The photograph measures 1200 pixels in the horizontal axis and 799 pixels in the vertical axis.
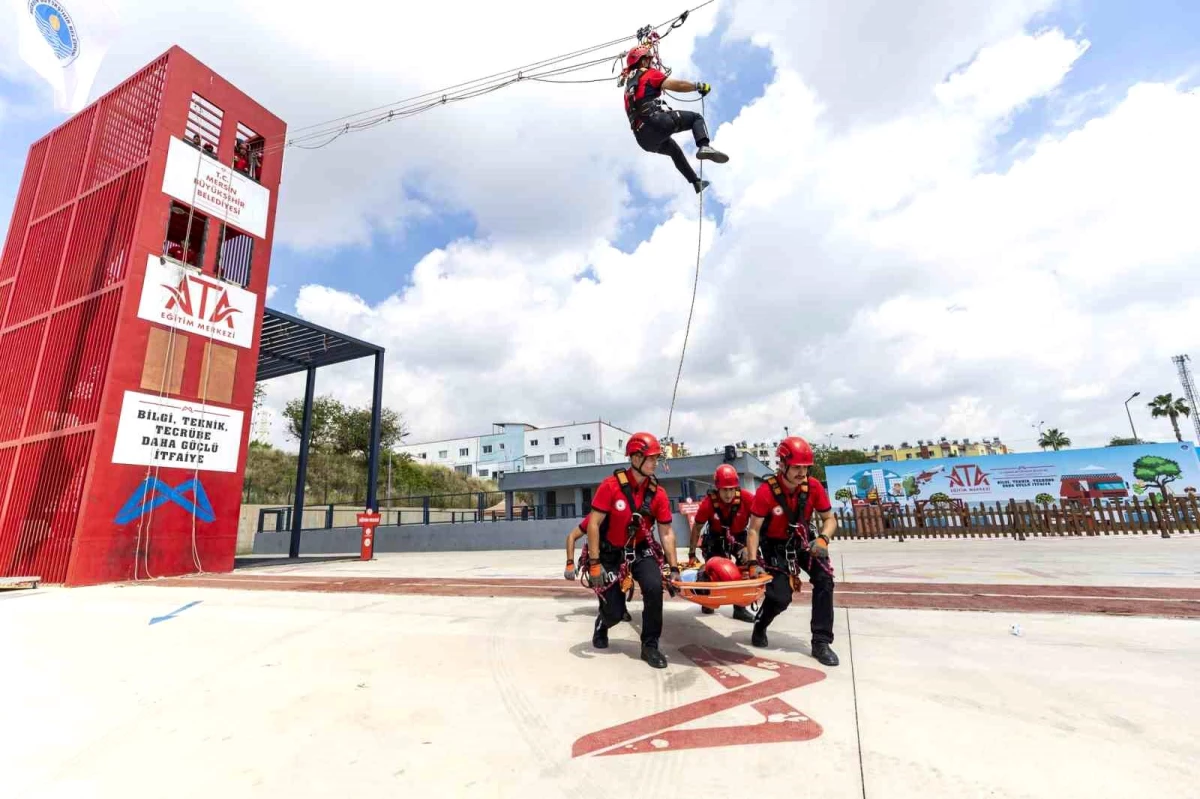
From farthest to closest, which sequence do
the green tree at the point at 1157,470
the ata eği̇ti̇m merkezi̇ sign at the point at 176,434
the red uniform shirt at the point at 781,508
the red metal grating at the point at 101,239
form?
1. the green tree at the point at 1157,470
2. the red metal grating at the point at 101,239
3. the ata eği̇ti̇m merkezi̇ sign at the point at 176,434
4. the red uniform shirt at the point at 781,508

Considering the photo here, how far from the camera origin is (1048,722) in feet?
9.12

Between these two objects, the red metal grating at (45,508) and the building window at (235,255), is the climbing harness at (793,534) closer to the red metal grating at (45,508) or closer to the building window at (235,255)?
the red metal grating at (45,508)

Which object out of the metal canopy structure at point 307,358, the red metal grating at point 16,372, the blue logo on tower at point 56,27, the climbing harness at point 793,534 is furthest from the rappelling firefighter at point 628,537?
the red metal grating at point 16,372

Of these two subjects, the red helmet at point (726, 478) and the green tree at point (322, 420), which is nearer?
the red helmet at point (726, 478)

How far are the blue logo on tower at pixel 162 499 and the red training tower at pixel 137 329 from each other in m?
0.03

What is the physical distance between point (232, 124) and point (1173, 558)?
24.8m

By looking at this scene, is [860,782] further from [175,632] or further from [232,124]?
[232,124]

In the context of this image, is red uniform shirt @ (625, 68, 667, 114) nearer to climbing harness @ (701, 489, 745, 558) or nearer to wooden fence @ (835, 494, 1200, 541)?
climbing harness @ (701, 489, 745, 558)

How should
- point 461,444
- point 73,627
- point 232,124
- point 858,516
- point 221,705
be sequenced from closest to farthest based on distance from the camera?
point 221,705 → point 73,627 → point 232,124 → point 858,516 → point 461,444

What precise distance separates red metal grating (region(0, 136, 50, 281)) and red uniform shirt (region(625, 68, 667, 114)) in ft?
65.0

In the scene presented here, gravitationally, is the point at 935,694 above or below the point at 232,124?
below

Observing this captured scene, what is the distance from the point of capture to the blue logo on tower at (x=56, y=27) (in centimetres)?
862

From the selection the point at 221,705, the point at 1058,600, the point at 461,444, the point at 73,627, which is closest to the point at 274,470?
the point at 461,444

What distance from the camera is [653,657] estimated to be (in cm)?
409
